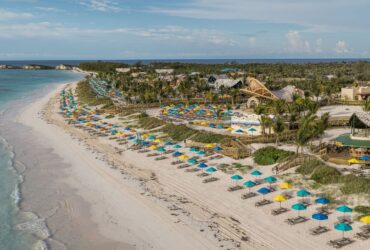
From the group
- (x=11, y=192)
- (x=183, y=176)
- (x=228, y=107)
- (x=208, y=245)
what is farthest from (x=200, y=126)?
(x=208, y=245)

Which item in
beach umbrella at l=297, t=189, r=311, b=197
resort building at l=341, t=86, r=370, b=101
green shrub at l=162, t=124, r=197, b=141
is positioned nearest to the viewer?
beach umbrella at l=297, t=189, r=311, b=197

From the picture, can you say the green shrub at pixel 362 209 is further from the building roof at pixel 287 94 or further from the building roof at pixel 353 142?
the building roof at pixel 287 94

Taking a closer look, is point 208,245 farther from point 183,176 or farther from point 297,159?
point 297,159

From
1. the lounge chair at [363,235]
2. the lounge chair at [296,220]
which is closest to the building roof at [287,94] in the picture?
the lounge chair at [296,220]

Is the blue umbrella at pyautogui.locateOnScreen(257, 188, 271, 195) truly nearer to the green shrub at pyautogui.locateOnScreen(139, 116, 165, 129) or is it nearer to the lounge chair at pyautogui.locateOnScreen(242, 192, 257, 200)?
the lounge chair at pyautogui.locateOnScreen(242, 192, 257, 200)

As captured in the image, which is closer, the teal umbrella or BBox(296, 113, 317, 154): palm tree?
the teal umbrella

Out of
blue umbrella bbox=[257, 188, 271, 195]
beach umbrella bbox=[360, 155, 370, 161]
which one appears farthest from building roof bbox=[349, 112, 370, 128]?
blue umbrella bbox=[257, 188, 271, 195]

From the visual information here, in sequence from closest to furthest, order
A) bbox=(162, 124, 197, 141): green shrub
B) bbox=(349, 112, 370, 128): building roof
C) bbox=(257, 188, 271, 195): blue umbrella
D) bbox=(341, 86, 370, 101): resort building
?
1. bbox=(257, 188, 271, 195): blue umbrella
2. bbox=(349, 112, 370, 128): building roof
3. bbox=(162, 124, 197, 141): green shrub
4. bbox=(341, 86, 370, 101): resort building
